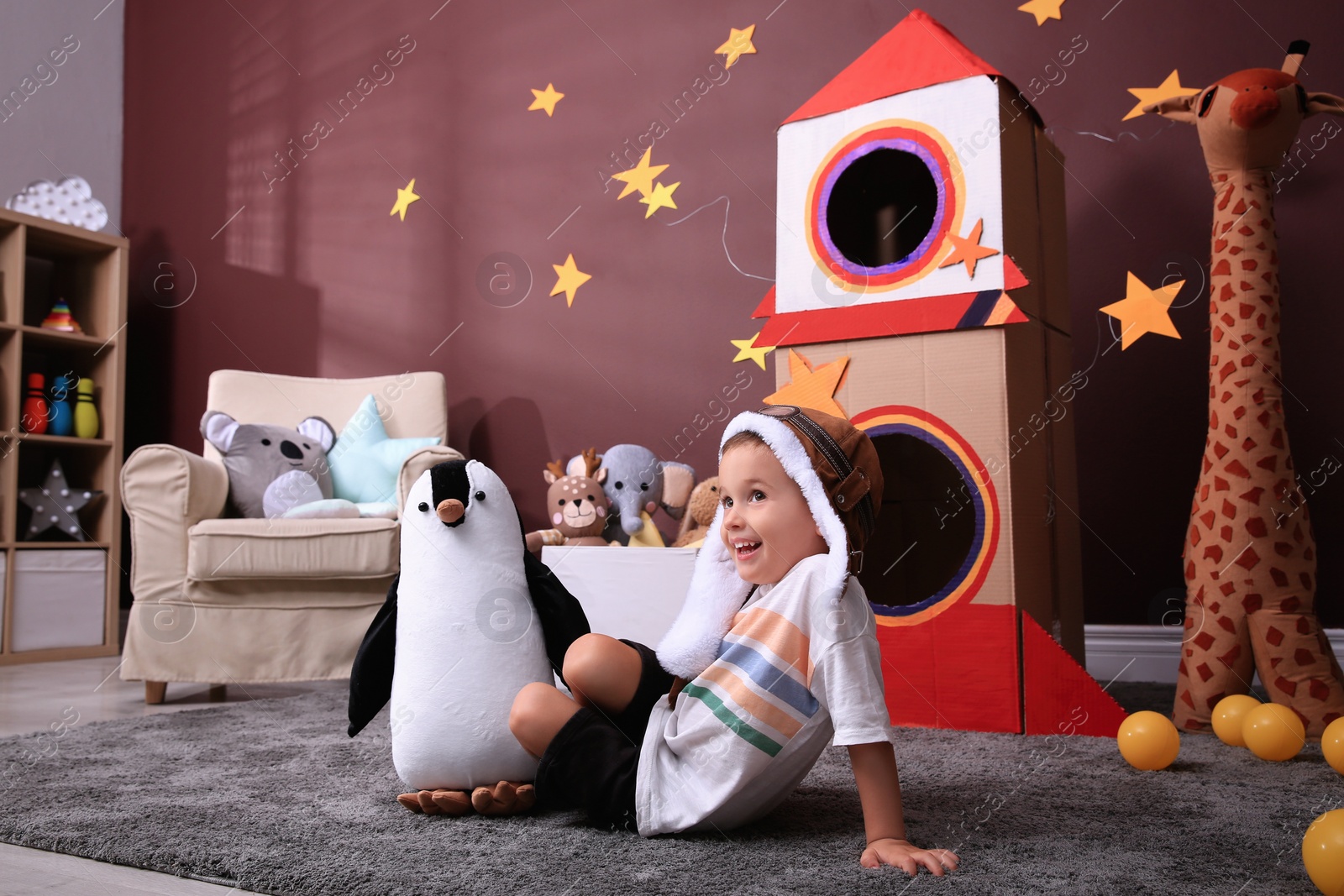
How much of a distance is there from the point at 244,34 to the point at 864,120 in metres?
2.70

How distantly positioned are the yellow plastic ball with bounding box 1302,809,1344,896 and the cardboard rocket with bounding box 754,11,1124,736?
729mm

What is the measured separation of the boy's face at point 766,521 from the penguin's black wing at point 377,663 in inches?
17.4

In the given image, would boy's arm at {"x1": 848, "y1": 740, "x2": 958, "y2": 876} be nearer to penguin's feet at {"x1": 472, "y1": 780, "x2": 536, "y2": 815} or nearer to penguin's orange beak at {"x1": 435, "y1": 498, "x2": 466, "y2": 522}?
penguin's feet at {"x1": 472, "y1": 780, "x2": 536, "y2": 815}

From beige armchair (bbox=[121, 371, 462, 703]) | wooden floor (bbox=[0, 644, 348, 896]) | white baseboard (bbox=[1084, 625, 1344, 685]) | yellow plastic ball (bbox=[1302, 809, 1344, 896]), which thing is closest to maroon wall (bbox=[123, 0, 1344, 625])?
white baseboard (bbox=[1084, 625, 1344, 685])

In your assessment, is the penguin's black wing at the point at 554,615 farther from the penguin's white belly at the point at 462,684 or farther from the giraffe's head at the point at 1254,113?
the giraffe's head at the point at 1254,113

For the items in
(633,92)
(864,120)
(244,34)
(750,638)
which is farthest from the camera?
(244,34)

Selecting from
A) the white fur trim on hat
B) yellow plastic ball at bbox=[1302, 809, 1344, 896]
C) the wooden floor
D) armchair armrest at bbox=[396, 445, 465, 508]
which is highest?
armchair armrest at bbox=[396, 445, 465, 508]

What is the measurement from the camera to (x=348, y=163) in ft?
10.9

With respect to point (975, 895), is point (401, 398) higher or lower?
higher

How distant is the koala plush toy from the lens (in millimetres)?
2377

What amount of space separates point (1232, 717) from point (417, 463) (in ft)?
5.22

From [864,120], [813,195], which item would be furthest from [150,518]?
[864,120]

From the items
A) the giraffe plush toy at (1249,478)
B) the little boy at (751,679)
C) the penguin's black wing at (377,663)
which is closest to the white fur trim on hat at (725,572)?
the little boy at (751,679)

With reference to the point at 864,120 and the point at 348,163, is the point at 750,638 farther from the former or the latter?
the point at 348,163
